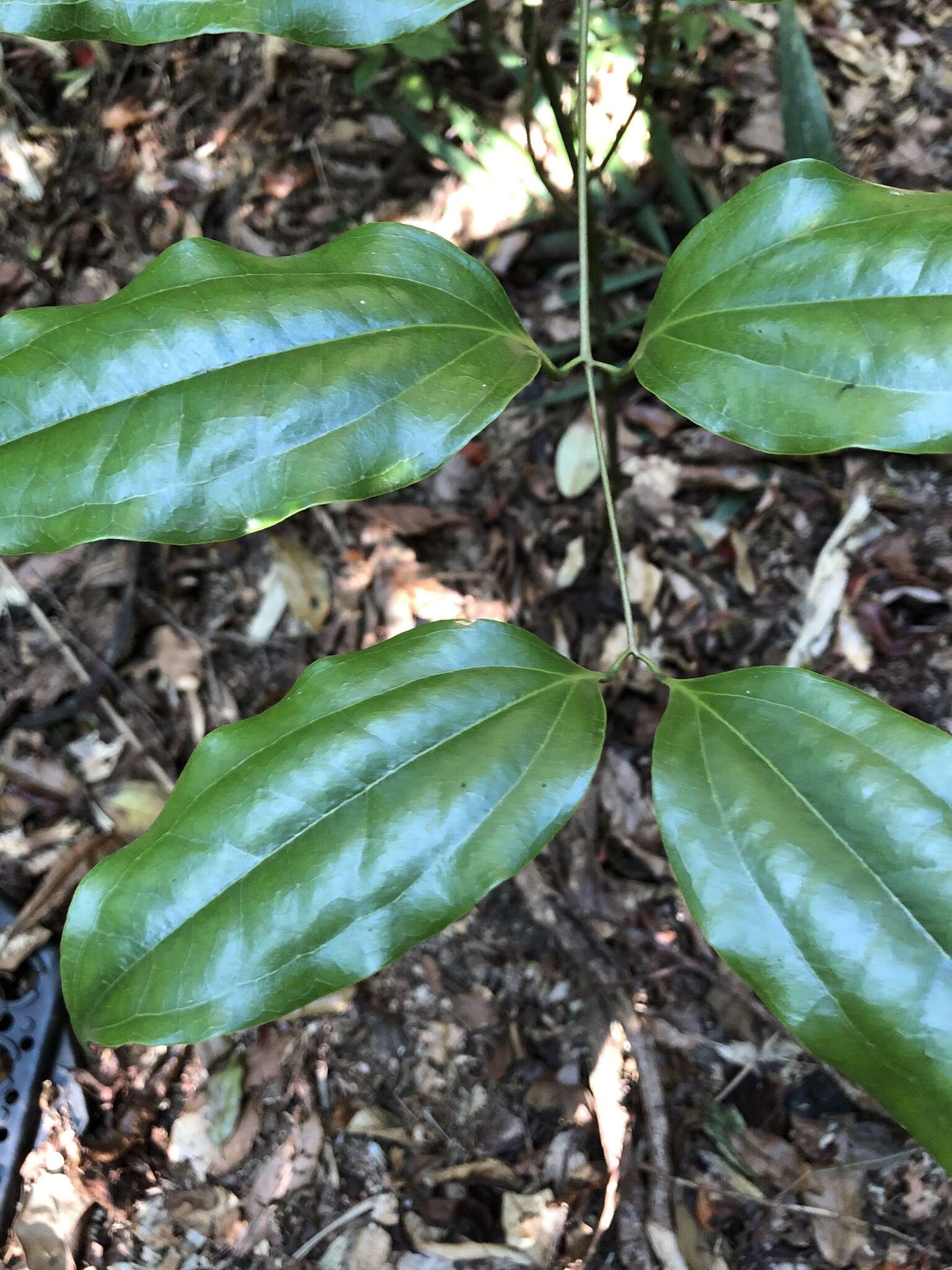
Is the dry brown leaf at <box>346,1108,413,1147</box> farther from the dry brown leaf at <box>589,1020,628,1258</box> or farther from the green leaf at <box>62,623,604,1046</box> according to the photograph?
the green leaf at <box>62,623,604,1046</box>

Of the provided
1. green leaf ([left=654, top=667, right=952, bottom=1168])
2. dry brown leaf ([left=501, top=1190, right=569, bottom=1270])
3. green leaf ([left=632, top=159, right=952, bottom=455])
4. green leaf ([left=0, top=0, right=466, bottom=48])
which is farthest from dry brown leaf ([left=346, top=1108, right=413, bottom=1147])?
green leaf ([left=0, top=0, right=466, bottom=48])

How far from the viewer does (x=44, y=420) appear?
26.8 inches

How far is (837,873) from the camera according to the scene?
0.60 metres

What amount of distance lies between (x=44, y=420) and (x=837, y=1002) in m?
0.72

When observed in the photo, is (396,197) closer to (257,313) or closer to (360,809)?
(257,313)

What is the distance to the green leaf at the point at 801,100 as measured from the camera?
140 cm

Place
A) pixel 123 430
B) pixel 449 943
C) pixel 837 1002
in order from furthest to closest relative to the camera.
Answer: pixel 449 943 → pixel 123 430 → pixel 837 1002

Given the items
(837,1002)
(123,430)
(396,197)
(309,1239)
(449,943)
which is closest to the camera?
(837,1002)

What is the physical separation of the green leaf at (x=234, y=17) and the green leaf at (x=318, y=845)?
49cm

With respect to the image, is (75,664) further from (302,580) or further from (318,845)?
(318,845)

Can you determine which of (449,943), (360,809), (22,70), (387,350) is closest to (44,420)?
(387,350)

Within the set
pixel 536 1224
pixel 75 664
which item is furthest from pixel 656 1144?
pixel 75 664

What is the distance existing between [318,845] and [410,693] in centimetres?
14

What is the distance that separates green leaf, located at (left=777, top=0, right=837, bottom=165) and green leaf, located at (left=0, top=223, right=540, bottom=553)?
1.08m
